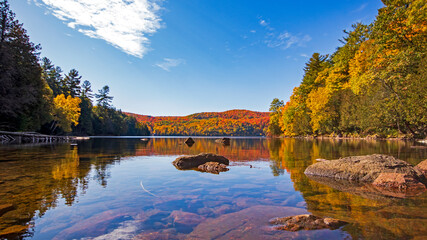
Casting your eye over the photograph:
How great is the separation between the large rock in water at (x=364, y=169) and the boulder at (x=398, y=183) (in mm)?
270

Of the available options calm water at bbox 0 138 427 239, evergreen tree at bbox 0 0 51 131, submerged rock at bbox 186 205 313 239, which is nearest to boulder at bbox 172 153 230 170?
calm water at bbox 0 138 427 239

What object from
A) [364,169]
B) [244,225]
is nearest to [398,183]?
[364,169]

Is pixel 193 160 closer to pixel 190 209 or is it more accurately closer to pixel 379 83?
pixel 190 209

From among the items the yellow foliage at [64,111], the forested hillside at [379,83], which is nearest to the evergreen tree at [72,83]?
the yellow foliage at [64,111]

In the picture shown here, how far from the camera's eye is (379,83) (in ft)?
92.4

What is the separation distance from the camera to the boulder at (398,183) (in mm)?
6401

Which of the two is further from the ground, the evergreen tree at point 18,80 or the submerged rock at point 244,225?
the evergreen tree at point 18,80

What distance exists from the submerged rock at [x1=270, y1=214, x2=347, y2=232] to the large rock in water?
475cm

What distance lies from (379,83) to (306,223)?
31.7m

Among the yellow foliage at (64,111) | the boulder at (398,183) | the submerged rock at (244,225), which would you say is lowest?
the submerged rock at (244,225)

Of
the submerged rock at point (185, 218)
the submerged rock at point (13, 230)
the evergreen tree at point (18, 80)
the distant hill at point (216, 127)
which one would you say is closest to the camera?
the submerged rock at point (13, 230)

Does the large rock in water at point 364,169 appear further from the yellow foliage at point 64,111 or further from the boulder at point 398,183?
the yellow foliage at point 64,111

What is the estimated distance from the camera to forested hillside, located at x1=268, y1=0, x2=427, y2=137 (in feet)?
65.0

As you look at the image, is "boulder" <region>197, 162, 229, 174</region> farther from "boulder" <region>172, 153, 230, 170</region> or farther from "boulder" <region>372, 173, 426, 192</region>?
"boulder" <region>372, 173, 426, 192</region>
